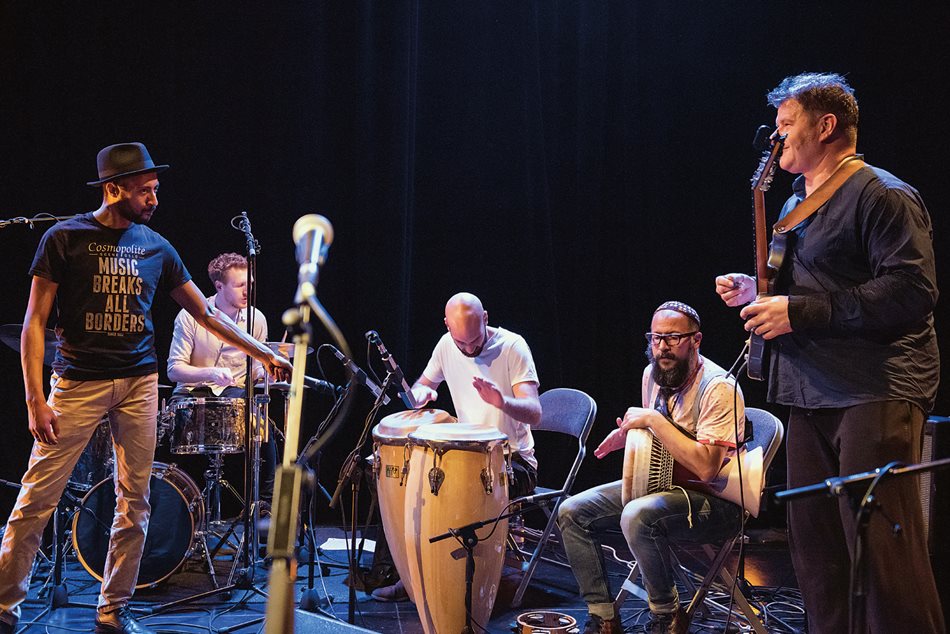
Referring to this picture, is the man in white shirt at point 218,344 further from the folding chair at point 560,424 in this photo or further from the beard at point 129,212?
the folding chair at point 560,424

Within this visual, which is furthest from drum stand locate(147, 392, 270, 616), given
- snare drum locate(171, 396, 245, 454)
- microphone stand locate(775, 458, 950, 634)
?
microphone stand locate(775, 458, 950, 634)

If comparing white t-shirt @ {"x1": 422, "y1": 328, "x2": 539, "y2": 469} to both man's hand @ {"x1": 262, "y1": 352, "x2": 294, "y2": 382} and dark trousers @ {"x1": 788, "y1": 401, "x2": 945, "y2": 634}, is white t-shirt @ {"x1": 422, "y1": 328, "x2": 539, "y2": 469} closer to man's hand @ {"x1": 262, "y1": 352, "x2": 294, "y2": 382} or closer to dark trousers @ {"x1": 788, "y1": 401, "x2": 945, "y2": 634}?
man's hand @ {"x1": 262, "y1": 352, "x2": 294, "y2": 382}

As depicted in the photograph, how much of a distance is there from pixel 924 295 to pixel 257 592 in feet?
12.1

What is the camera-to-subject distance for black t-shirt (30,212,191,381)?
387cm

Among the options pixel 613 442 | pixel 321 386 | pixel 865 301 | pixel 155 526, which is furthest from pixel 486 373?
pixel 865 301

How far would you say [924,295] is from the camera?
2.51 metres

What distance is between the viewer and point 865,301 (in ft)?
8.27

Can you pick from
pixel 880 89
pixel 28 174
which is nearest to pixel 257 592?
pixel 28 174

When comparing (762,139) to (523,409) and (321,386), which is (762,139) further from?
(321,386)

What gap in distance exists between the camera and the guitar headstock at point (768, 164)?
2828mm

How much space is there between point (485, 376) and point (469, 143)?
2.20m

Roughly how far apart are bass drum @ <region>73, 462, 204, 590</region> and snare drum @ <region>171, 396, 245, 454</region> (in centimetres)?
19

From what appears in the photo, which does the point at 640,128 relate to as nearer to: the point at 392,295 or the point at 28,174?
the point at 392,295

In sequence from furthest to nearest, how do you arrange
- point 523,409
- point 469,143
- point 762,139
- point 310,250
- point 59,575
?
1. point 469,143
2. point 523,409
3. point 59,575
4. point 762,139
5. point 310,250
